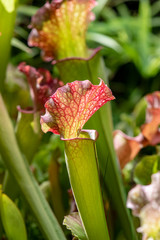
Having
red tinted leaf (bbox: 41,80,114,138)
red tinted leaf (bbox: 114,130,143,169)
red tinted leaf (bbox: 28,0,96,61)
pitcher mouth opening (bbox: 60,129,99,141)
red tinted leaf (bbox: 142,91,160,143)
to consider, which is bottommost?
red tinted leaf (bbox: 114,130,143,169)

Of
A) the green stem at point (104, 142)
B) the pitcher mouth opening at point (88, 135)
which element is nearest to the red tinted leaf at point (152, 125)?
the green stem at point (104, 142)

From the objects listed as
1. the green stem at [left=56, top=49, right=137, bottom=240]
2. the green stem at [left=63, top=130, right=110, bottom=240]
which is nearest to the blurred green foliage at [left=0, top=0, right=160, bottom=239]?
the green stem at [left=56, top=49, right=137, bottom=240]

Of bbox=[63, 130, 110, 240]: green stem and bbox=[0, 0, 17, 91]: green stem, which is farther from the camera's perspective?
bbox=[0, 0, 17, 91]: green stem

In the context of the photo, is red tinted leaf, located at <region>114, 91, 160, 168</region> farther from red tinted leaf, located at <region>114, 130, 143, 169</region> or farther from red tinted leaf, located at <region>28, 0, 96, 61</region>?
red tinted leaf, located at <region>28, 0, 96, 61</region>

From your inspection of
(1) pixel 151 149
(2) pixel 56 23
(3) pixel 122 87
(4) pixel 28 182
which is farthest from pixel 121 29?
(4) pixel 28 182

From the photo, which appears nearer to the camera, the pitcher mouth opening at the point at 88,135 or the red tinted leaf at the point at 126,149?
the pitcher mouth opening at the point at 88,135

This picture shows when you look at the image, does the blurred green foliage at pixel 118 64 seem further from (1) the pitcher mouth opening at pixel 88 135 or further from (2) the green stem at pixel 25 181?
(1) the pitcher mouth opening at pixel 88 135
